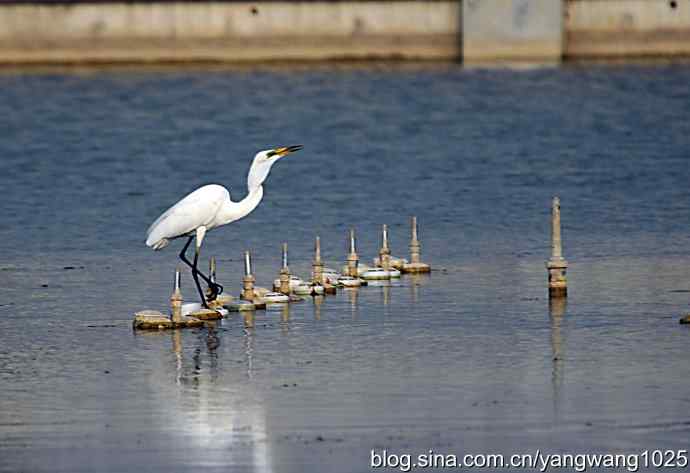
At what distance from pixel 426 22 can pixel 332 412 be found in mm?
57528

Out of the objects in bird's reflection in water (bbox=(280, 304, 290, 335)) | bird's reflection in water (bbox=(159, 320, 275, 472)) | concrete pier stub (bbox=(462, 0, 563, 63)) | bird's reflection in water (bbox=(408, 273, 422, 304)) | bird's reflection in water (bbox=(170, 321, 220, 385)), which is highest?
concrete pier stub (bbox=(462, 0, 563, 63))

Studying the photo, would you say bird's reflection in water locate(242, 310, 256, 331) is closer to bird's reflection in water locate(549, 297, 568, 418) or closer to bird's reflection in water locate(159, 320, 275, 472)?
bird's reflection in water locate(159, 320, 275, 472)

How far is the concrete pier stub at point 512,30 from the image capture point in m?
71.4

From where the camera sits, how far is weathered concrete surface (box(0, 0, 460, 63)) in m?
73.4

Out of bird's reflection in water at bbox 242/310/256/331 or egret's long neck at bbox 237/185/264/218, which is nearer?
bird's reflection in water at bbox 242/310/256/331

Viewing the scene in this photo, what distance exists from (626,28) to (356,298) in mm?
50534

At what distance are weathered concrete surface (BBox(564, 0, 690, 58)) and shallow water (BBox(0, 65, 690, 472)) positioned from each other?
10.7 metres

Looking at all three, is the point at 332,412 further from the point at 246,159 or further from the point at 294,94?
the point at 294,94

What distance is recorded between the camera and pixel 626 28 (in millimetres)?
74312

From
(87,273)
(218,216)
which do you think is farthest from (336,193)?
(218,216)

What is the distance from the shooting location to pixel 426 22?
7462 cm

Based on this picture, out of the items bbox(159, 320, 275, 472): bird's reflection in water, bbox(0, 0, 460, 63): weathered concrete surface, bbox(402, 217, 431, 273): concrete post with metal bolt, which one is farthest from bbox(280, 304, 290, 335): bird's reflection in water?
bbox(0, 0, 460, 63): weathered concrete surface

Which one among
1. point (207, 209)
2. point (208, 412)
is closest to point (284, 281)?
point (207, 209)

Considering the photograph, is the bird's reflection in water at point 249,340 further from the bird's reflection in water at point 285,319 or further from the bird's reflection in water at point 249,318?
the bird's reflection in water at point 285,319
